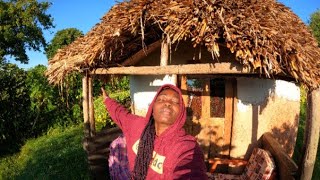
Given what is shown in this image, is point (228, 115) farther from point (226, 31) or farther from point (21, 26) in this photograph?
point (21, 26)

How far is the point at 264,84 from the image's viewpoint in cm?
648

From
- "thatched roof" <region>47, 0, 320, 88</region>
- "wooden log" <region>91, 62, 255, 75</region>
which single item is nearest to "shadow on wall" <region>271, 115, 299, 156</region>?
"thatched roof" <region>47, 0, 320, 88</region>

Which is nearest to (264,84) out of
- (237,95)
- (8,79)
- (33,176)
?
(237,95)

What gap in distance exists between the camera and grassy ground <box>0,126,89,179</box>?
7.91 metres

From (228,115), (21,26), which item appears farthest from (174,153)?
(21,26)

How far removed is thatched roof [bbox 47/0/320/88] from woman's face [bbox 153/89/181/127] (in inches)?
33.8

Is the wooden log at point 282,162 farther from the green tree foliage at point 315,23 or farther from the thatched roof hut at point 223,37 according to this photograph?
the green tree foliage at point 315,23

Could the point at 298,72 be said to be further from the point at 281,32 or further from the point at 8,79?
the point at 8,79

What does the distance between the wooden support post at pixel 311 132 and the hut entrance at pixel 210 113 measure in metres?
2.29

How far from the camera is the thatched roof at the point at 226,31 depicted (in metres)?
4.01

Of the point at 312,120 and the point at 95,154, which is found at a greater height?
the point at 312,120

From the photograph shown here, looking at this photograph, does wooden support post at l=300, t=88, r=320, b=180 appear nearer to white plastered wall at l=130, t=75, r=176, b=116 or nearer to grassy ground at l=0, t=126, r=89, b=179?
white plastered wall at l=130, t=75, r=176, b=116

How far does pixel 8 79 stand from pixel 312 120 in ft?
33.3

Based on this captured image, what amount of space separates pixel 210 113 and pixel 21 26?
27978 mm
